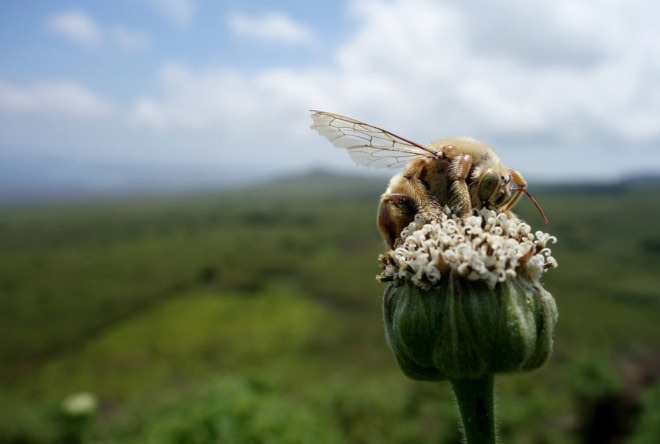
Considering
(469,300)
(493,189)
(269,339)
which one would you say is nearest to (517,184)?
(493,189)

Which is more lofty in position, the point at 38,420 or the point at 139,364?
the point at 38,420

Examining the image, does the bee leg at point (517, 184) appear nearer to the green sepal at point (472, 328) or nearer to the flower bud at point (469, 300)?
the flower bud at point (469, 300)

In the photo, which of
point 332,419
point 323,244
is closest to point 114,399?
point 332,419

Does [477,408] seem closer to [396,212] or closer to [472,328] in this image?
[472,328]

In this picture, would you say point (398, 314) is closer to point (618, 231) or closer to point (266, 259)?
point (266, 259)

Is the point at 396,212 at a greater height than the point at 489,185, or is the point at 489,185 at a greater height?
the point at 489,185

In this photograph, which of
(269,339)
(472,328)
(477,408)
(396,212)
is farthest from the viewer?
(269,339)
